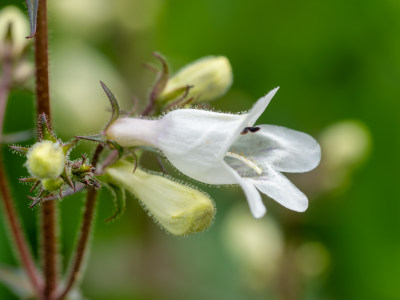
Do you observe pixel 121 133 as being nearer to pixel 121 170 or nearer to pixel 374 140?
pixel 121 170

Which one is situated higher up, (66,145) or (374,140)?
(66,145)

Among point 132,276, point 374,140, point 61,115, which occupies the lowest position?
point 132,276

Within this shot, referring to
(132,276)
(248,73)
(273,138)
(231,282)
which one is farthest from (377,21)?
(273,138)

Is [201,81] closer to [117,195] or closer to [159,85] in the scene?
[159,85]

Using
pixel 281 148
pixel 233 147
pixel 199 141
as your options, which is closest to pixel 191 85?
pixel 233 147

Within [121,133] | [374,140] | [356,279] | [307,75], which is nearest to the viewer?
[121,133]

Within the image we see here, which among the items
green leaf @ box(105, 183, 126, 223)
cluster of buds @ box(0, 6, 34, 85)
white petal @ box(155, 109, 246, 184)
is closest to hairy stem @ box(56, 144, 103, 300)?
green leaf @ box(105, 183, 126, 223)

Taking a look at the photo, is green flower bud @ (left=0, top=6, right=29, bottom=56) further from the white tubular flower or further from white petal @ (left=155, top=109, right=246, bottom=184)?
white petal @ (left=155, top=109, right=246, bottom=184)

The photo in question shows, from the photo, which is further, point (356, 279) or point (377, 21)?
point (377, 21)
